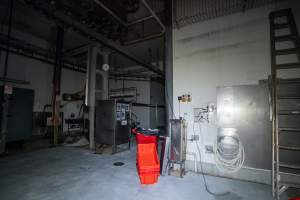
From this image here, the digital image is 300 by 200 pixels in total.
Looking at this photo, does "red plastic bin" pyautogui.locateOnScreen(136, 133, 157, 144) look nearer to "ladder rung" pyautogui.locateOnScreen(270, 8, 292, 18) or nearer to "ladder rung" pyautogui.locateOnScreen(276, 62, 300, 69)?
"ladder rung" pyautogui.locateOnScreen(276, 62, 300, 69)

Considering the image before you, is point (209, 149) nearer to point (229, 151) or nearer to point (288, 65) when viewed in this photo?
point (229, 151)

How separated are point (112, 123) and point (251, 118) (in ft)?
12.1

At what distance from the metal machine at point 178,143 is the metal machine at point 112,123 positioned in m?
2.29

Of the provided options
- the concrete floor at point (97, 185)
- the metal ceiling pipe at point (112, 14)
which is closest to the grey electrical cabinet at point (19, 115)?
the concrete floor at point (97, 185)

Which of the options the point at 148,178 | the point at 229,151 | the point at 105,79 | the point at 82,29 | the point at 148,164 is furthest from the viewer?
the point at 105,79

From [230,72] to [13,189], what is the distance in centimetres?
425

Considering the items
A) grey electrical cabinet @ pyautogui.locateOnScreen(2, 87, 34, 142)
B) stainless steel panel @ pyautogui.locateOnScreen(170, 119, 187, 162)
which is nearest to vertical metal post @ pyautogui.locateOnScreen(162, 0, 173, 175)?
stainless steel panel @ pyautogui.locateOnScreen(170, 119, 187, 162)

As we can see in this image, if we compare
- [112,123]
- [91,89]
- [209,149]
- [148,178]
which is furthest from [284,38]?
[91,89]

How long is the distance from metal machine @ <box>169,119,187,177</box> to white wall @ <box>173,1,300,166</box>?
0.87 ft

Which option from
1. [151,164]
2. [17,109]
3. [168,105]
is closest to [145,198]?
[151,164]

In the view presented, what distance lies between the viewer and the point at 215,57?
320 cm

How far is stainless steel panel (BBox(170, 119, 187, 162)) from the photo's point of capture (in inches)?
121

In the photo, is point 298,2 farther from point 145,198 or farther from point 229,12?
point 145,198

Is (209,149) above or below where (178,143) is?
below
